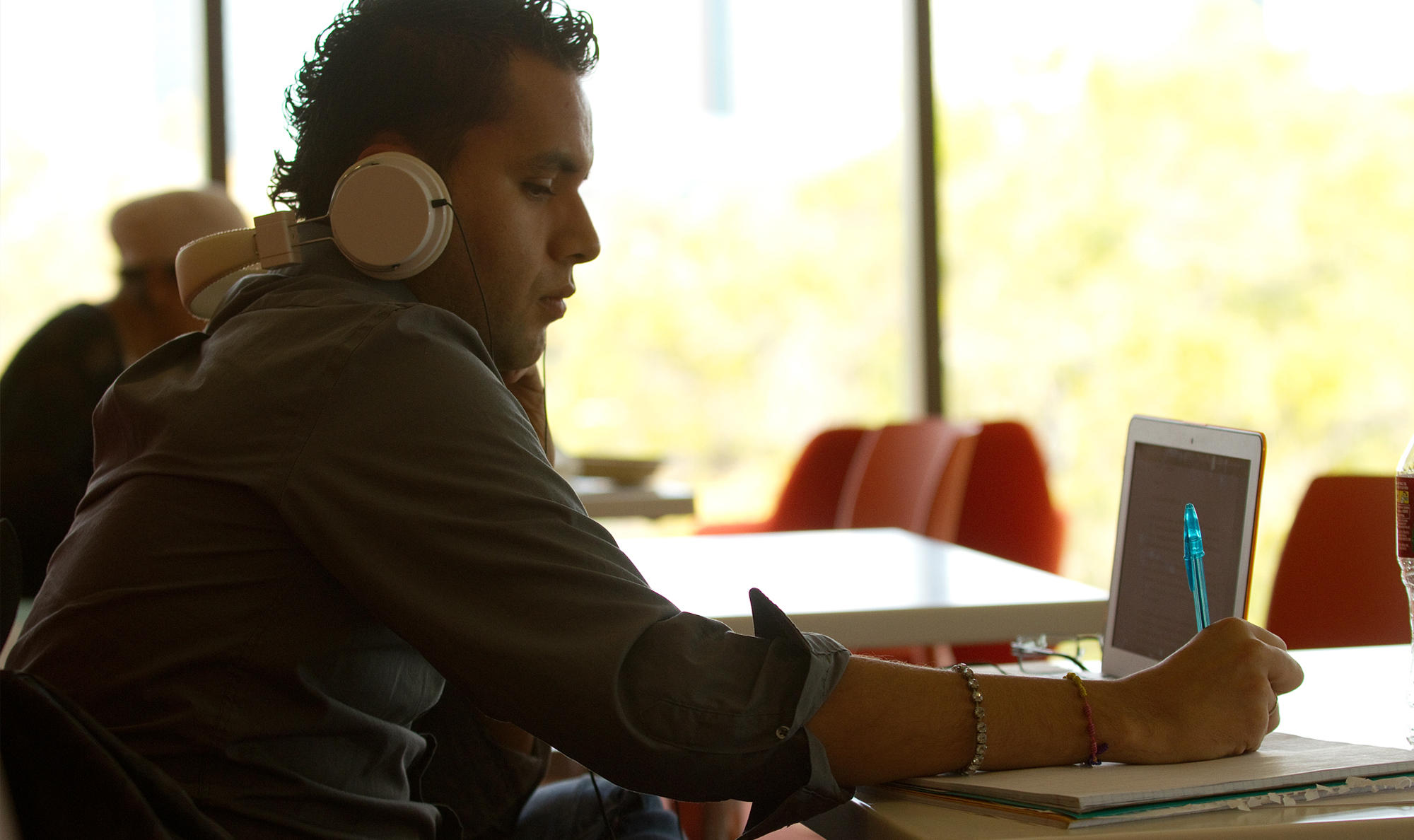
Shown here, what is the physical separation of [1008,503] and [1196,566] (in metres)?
2.01

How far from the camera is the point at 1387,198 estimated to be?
17.8 feet

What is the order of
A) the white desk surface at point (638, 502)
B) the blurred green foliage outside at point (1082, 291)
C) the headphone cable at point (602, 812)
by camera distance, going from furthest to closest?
the blurred green foliage outside at point (1082, 291) < the white desk surface at point (638, 502) < the headphone cable at point (602, 812)

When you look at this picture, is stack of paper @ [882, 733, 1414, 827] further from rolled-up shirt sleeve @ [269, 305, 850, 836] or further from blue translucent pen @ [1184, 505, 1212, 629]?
blue translucent pen @ [1184, 505, 1212, 629]

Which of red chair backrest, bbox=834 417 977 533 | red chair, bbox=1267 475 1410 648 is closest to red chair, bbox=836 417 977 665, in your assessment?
red chair backrest, bbox=834 417 977 533

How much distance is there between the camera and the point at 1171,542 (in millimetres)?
1267

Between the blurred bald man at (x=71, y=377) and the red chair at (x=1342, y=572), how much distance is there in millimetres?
1641

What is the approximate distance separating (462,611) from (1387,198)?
18.7 ft

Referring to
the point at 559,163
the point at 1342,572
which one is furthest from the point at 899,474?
the point at 559,163

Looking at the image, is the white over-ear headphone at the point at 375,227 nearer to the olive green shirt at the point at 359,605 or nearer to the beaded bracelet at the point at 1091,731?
the olive green shirt at the point at 359,605

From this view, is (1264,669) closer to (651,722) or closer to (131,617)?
(651,722)

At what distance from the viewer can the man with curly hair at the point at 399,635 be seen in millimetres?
→ 838

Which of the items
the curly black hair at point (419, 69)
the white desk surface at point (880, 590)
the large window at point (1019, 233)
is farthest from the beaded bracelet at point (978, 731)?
the large window at point (1019, 233)

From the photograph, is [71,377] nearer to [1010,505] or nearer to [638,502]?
[638,502]

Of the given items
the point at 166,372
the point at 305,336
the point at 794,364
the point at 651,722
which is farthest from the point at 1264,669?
the point at 794,364
